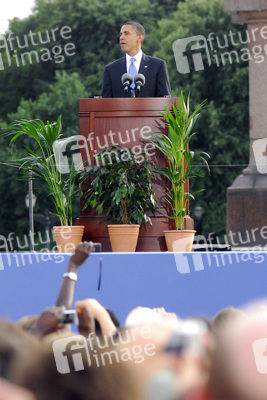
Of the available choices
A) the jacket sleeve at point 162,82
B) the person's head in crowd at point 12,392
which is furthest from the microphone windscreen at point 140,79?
the person's head in crowd at point 12,392

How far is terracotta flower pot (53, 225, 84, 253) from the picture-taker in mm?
6324

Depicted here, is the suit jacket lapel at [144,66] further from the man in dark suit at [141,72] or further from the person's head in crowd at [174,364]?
the person's head in crowd at [174,364]

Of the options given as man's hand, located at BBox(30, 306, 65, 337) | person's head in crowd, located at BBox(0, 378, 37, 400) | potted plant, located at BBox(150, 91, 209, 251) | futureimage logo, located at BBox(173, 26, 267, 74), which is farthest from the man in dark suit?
futureimage logo, located at BBox(173, 26, 267, 74)

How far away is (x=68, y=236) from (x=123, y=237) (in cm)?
44

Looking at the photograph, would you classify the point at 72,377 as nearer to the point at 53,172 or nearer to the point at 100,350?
the point at 100,350

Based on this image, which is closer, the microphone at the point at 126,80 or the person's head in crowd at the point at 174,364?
the person's head in crowd at the point at 174,364

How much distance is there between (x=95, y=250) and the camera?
15.3 feet

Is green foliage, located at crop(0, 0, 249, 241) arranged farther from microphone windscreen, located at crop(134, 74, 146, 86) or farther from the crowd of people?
the crowd of people

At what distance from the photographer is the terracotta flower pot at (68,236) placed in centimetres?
632

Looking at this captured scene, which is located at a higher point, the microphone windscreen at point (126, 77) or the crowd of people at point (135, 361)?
the microphone windscreen at point (126, 77)

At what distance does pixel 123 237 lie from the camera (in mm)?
6125

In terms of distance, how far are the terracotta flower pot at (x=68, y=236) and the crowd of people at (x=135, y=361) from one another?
2.55 metres

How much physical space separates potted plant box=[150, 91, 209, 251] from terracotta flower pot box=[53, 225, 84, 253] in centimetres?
58

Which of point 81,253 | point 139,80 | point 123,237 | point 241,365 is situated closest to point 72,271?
point 81,253
